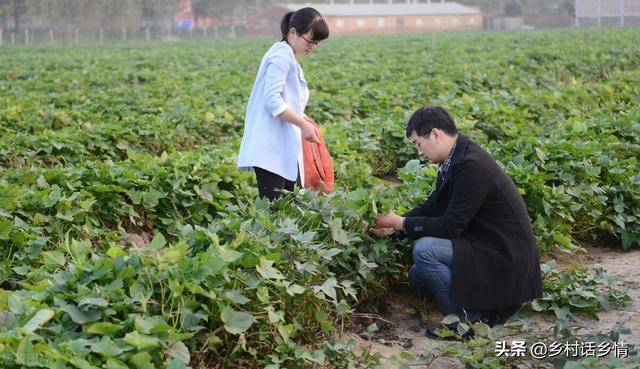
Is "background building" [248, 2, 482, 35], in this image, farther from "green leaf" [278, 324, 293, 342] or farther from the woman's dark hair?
"green leaf" [278, 324, 293, 342]

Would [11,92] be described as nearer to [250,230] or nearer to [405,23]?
Answer: [250,230]

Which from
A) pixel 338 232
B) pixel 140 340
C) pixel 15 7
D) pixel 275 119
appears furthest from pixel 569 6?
pixel 140 340

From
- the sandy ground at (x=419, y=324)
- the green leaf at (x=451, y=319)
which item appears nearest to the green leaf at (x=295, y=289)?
the sandy ground at (x=419, y=324)

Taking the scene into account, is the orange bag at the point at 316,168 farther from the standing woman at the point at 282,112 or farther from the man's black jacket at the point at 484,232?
the man's black jacket at the point at 484,232

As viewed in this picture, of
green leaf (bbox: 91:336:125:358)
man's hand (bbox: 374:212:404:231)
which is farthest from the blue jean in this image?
green leaf (bbox: 91:336:125:358)

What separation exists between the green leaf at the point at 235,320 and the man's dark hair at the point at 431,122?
1276 millimetres

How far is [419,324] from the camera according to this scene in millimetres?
4520

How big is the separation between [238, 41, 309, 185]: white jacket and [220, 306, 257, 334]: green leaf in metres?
1.65

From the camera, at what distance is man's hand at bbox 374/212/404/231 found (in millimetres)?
4262

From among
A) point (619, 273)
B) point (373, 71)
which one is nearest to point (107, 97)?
point (373, 71)

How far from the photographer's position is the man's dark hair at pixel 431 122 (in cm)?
400

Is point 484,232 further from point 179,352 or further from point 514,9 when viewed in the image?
point 514,9

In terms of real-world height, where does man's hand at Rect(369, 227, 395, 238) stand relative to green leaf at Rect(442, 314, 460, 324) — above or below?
above

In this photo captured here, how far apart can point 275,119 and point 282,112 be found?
0.43ft
